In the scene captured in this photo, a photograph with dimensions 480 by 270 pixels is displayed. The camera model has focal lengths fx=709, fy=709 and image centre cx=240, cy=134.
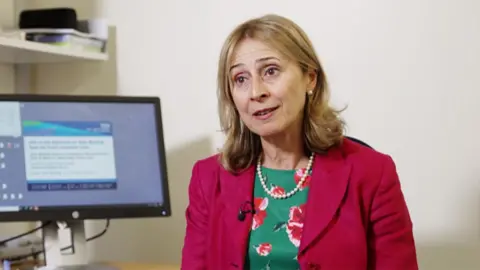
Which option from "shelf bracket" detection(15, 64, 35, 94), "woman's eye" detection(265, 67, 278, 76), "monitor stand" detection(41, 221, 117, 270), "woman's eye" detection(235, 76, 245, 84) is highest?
"shelf bracket" detection(15, 64, 35, 94)

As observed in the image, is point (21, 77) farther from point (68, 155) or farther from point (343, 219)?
point (343, 219)

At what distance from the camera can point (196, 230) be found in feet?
5.25

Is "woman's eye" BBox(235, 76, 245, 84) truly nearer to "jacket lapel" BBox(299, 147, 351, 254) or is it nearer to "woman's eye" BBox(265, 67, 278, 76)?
"woman's eye" BBox(265, 67, 278, 76)

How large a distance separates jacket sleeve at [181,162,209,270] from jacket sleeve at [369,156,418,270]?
1.23 ft

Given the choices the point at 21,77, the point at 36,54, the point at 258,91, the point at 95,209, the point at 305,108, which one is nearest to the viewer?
the point at 258,91

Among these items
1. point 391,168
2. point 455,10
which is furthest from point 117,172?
point 455,10

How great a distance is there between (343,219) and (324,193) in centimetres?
Answer: 6

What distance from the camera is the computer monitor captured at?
1.76 m

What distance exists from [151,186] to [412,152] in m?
0.70

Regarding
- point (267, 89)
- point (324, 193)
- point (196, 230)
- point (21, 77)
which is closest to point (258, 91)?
point (267, 89)

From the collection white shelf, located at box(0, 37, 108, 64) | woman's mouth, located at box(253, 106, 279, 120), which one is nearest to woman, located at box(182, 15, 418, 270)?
woman's mouth, located at box(253, 106, 279, 120)

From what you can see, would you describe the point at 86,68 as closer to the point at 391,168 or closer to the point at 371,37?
the point at 371,37

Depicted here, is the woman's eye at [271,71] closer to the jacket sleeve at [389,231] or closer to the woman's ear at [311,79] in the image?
the woman's ear at [311,79]

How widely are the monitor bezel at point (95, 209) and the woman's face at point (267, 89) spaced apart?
0.46 metres
